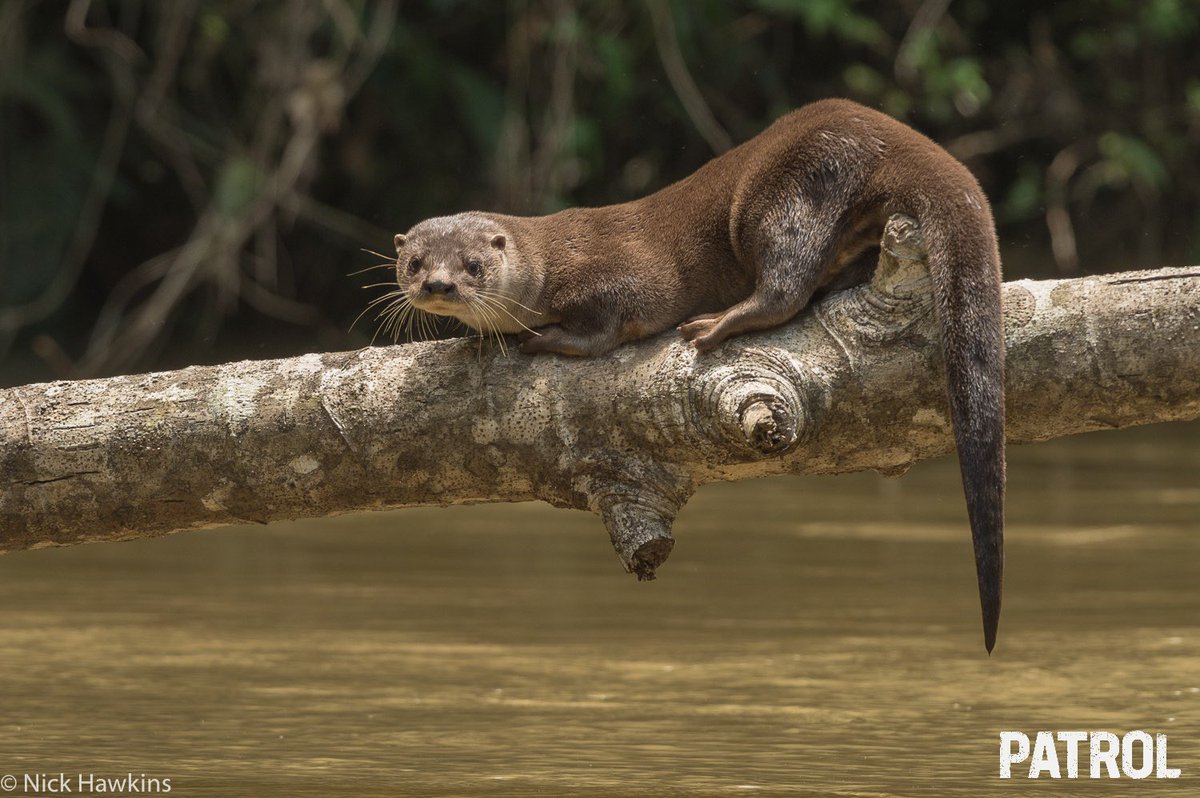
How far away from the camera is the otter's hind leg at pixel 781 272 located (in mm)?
2521

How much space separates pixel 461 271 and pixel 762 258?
0.51 meters

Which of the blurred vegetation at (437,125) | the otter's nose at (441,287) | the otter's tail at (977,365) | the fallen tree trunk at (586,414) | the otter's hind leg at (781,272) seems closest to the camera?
the otter's tail at (977,365)

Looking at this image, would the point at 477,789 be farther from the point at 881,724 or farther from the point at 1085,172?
the point at 1085,172

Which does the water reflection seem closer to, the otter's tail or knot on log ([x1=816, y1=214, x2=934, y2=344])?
the otter's tail

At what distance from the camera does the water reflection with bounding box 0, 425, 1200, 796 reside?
2574 mm

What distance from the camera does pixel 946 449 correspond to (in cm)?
249

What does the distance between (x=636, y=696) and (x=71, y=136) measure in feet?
18.0

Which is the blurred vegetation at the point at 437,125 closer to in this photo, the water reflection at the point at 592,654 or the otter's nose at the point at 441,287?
the water reflection at the point at 592,654

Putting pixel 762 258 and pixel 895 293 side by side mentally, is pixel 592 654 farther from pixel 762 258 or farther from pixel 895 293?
pixel 895 293

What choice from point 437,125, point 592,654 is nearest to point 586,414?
point 592,654

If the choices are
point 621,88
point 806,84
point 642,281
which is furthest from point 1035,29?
point 642,281

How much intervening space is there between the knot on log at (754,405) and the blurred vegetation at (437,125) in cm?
420

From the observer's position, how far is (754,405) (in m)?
2.34

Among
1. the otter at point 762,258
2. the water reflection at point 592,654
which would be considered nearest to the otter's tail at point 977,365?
the otter at point 762,258
